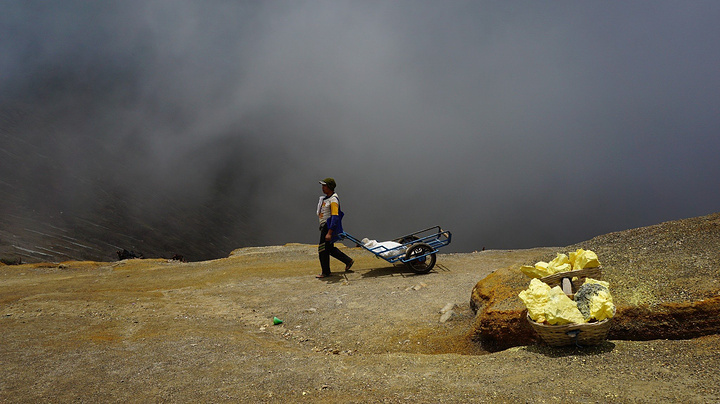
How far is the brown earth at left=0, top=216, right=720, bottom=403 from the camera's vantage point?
357 centimetres

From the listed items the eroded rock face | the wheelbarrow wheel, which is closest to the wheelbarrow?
the wheelbarrow wheel

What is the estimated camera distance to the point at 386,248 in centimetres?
1005

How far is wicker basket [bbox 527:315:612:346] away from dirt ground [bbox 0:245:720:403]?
0.09 m

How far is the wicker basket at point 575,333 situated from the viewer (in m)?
3.88

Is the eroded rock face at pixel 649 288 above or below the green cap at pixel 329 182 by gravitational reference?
below

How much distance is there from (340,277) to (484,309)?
16.2 ft

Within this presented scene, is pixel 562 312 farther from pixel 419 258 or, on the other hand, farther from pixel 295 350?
pixel 419 258

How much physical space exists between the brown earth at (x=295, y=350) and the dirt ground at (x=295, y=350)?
2cm

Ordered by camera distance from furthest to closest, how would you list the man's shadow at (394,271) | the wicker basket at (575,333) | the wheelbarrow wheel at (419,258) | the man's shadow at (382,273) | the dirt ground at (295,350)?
the man's shadow at (394,271) → the man's shadow at (382,273) → the wheelbarrow wheel at (419,258) → the wicker basket at (575,333) → the dirt ground at (295,350)

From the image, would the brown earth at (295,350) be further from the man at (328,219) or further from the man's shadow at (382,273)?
the man at (328,219)

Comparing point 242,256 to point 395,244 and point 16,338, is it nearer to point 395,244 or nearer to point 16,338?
point 395,244

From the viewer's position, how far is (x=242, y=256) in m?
13.4

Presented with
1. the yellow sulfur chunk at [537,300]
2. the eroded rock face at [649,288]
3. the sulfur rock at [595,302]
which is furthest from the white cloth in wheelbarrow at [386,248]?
the sulfur rock at [595,302]

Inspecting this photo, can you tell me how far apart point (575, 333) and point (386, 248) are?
20.6 ft
